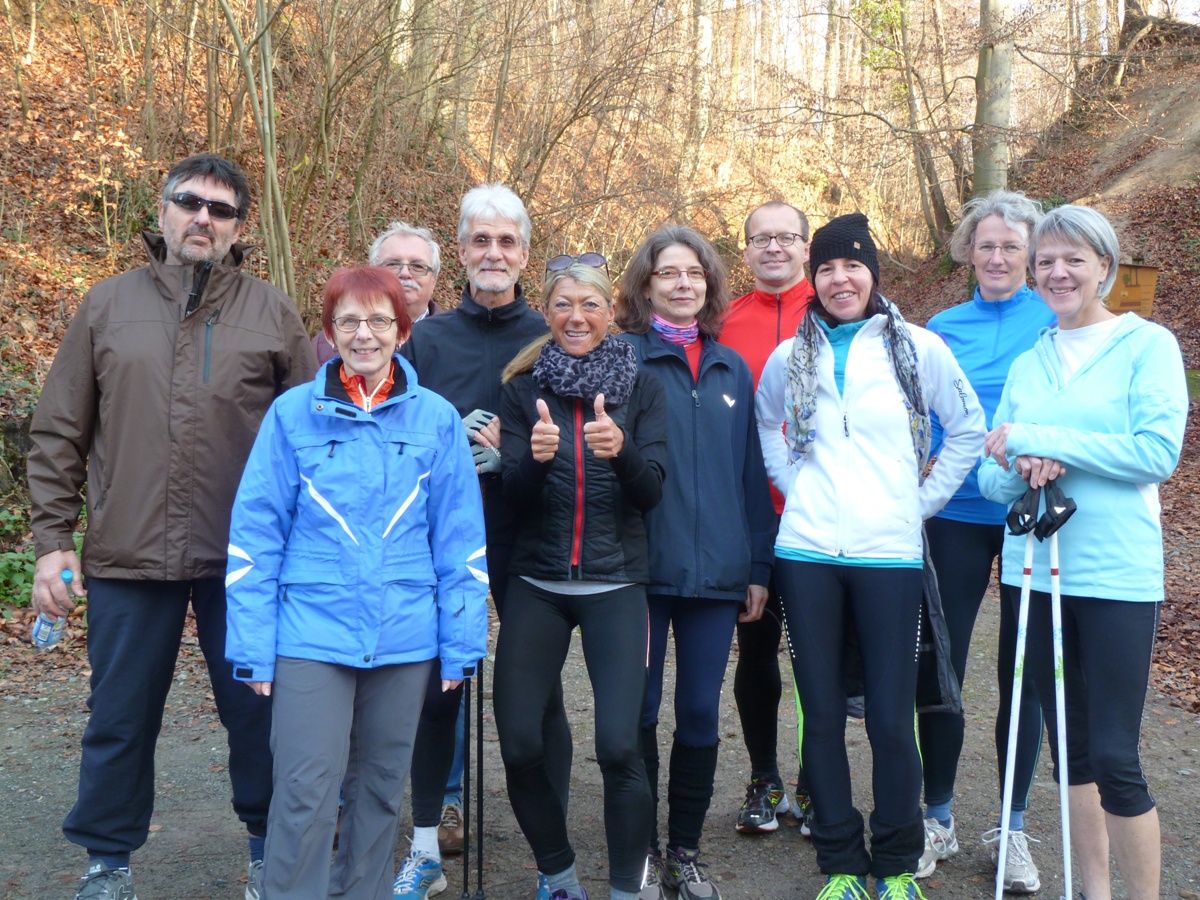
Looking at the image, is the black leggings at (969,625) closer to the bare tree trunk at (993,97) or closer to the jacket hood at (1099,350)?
the jacket hood at (1099,350)

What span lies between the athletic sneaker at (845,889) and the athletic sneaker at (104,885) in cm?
230

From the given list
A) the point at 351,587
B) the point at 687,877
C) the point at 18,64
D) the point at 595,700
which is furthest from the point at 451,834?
the point at 18,64

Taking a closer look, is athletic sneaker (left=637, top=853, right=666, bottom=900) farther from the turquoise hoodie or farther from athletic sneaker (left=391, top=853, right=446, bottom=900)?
the turquoise hoodie

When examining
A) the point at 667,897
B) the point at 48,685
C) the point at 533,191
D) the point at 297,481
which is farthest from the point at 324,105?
the point at 667,897

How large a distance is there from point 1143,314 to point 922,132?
497 centimetres

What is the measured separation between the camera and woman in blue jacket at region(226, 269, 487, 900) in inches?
111

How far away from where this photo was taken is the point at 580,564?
10.6 feet

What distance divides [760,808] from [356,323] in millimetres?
2599

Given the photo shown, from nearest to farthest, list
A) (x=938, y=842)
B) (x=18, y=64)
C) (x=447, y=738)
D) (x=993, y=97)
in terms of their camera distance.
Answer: (x=447, y=738), (x=938, y=842), (x=18, y=64), (x=993, y=97)

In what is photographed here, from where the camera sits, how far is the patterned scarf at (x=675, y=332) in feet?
12.2

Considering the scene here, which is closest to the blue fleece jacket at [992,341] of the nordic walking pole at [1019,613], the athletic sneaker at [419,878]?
the nordic walking pole at [1019,613]

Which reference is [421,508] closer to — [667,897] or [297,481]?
[297,481]

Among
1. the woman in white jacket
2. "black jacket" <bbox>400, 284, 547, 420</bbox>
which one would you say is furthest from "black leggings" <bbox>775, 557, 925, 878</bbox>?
"black jacket" <bbox>400, 284, 547, 420</bbox>

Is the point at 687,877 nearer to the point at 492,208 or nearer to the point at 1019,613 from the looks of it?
the point at 1019,613
